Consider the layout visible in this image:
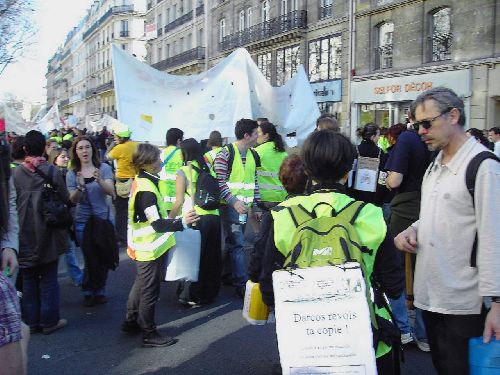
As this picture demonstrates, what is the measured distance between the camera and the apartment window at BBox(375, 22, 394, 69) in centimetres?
2289

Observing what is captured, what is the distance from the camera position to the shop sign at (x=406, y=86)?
19.4 m

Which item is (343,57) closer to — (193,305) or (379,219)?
(193,305)

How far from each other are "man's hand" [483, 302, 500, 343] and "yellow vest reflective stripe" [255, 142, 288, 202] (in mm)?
4222

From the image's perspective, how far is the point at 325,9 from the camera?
1051 inches

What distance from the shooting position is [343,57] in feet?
82.7

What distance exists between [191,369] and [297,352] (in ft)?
7.86

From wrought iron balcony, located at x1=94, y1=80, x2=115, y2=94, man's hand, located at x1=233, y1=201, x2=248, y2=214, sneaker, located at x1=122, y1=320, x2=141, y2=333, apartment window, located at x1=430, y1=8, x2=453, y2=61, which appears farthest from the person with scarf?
wrought iron balcony, located at x1=94, y1=80, x2=115, y2=94

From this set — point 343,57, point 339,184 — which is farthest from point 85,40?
point 339,184

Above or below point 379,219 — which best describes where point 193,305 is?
below

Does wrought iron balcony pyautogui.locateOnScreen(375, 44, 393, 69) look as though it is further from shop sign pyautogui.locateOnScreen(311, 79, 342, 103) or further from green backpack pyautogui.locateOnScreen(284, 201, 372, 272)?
green backpack pyautogui.locateOnScreen(284, 201, 372, 272)

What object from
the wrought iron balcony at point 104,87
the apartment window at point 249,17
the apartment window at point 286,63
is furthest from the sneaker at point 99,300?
the wrought iron balcony at point 104,87

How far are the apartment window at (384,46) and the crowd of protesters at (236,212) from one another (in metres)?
16.6

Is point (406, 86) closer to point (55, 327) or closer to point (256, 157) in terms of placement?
point (256, 157)

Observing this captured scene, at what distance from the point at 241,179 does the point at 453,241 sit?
3826 mm
